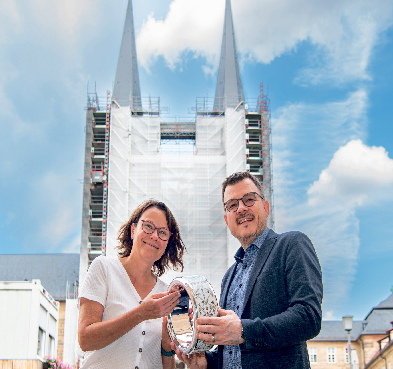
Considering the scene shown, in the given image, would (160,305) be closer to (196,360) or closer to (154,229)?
(196,360)

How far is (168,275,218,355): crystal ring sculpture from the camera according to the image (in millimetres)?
3215

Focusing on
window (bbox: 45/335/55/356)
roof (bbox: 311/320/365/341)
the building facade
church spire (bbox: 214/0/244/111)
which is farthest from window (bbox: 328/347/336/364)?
window (bbox: 45/335/55/356)

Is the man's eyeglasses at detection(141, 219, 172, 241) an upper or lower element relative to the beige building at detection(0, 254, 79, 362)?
lower

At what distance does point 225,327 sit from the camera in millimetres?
3115

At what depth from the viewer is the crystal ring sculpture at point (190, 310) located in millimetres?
3215

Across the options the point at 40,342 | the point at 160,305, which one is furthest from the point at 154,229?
the point at 40,342

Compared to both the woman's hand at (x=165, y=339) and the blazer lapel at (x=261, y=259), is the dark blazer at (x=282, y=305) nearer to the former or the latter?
the blazer lapel at (x=261, y=259)

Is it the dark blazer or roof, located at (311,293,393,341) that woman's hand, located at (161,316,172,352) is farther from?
roof, located at (311,293,393,341)

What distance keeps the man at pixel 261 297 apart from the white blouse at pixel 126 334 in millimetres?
410

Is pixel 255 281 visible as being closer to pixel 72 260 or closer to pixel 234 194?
pixel 234 194

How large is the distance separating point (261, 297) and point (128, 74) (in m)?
55.2

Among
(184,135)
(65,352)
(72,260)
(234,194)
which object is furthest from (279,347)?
(72,260)

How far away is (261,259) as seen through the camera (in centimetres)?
366

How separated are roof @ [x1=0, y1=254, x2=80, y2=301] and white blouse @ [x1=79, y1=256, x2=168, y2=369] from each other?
62.0 meters
